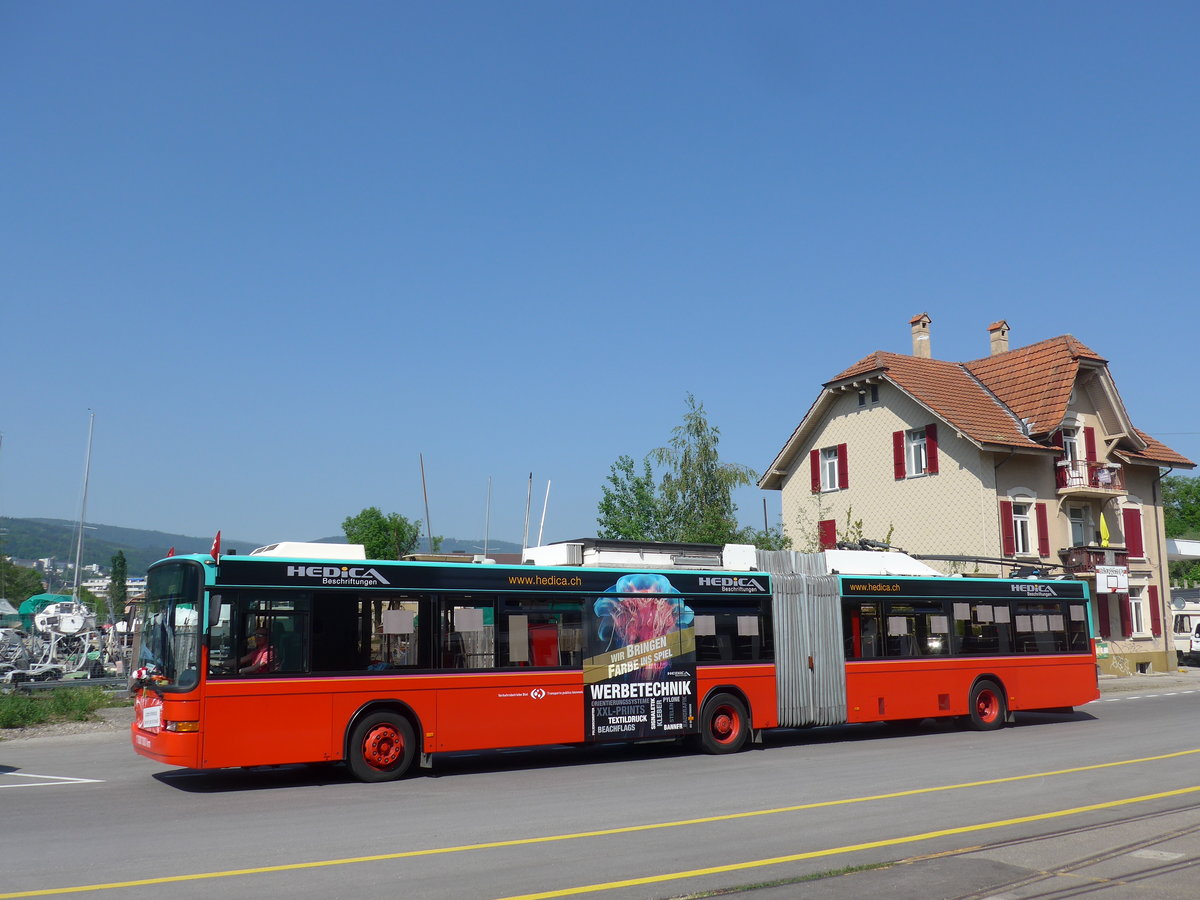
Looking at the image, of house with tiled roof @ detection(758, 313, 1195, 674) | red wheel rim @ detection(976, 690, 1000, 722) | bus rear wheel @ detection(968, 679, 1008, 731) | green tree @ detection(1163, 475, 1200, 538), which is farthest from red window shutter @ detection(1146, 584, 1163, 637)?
green tree @ detection(1163, 475, 1200, 538)

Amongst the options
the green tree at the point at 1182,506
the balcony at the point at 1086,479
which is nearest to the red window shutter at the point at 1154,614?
the balcony at the point at 1086,479

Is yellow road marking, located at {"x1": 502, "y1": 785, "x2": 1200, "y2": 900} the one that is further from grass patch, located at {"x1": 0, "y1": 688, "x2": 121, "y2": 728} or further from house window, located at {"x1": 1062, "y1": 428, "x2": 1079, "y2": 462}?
house window, located at {"x1": 1062, "y1": 428, "x2": 1079, "y2": 462}

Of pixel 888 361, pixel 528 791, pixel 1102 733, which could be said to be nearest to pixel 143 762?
pixel 528 791

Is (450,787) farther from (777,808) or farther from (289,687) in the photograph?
(777,808)

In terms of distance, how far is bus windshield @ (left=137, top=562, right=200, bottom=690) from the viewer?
13.0 m

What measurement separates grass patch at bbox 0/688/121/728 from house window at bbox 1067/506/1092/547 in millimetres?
33181

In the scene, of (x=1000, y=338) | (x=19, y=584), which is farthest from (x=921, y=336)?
(x=19, y=584)

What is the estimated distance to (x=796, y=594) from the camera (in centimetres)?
1830

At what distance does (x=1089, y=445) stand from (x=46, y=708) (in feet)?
116

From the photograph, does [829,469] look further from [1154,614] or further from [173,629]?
[173,629]

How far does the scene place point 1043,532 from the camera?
1574 inches

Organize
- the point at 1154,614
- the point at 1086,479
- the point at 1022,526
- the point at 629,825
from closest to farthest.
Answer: the point at 629,825
the point at 1022,526
the point at 1086,479
the point at 1154,614

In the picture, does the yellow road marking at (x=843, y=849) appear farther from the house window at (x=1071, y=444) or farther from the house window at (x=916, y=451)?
the house window at (x=1071, y=444)

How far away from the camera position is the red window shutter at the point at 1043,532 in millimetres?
39844
